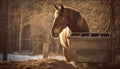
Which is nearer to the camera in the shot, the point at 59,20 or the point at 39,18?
the point at 59,20

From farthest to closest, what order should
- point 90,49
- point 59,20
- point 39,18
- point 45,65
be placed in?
1. point 39,18
2. point 59,20
3. point 90,49
4. point 45,65

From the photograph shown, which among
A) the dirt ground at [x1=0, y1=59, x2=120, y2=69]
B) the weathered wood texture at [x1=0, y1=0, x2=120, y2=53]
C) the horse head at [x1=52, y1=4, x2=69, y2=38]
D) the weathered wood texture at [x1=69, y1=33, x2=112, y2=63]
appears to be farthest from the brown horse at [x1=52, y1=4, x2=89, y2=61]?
the weathered wood texture at [x1=0, y1=0, x2=120, y2=53]

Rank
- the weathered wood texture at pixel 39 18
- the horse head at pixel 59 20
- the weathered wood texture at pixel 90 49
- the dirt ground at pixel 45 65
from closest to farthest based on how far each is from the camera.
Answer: the dirt ground at pixel 45 65 → the weathered wood texture at pixel 90 49 → the horse head at pixel 59 20 → the weathered wood texture at pixel 39 18

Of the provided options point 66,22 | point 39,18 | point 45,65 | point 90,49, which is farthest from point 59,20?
point 39,18

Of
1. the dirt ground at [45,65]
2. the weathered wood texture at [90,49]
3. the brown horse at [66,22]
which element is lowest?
the dirt ground at [45,65]

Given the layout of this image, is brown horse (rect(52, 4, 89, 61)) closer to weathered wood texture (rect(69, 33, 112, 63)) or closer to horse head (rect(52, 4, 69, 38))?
horse head (rect(52, 4, 69, 38))

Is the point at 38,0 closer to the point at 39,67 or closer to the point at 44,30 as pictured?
the point at 44,30

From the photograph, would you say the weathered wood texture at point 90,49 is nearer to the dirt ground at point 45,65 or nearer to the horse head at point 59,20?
the dirt ground at point 45,65

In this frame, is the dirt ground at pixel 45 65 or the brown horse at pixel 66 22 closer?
the dirt ground at pixel 45 65

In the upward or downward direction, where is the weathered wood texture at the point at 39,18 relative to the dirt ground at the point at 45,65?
upward

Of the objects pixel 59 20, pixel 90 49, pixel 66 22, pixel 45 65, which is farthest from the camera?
pixel 66 22

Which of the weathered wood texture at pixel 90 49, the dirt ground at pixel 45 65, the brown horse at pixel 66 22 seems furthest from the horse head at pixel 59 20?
the dirt ground at pixel 45 65

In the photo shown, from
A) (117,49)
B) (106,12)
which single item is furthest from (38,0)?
(117,49)

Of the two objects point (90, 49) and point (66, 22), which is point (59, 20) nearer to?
point (66, 22)
